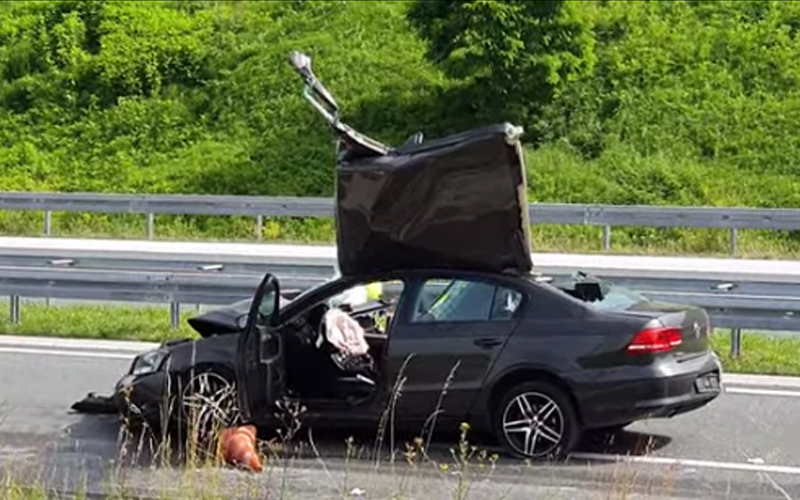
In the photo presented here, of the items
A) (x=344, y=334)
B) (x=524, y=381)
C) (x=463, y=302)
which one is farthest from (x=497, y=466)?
(x=344, y=334)

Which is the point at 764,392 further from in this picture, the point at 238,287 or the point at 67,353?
the point at 67,353

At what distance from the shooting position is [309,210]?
22328 millimetres

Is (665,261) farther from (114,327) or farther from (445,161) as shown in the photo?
(445,161)

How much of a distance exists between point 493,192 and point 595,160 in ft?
51.3

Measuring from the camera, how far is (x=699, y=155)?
2425cm

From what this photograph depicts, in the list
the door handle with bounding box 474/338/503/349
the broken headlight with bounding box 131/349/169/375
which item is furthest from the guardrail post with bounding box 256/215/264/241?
the door handle with bounding box 474/338/503/349

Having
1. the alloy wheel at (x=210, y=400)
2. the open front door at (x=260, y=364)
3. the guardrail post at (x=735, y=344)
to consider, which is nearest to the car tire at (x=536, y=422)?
the open front door at (x=260, y=364)

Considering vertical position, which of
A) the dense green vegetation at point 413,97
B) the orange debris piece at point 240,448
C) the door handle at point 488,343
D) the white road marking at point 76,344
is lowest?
the orange debris piece at point 240,448

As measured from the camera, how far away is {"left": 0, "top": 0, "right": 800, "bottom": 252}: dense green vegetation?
78.4 ft

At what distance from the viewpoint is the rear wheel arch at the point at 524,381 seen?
354 inches

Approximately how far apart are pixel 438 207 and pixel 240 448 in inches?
77.0

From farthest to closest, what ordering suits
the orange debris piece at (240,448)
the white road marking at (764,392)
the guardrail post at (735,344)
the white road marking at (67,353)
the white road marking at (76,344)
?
the white road marking at (76,344)
the white road marking at (67,353)
the guardrail post at (735,344)
the white road marking at (764,392)
the orange debris piece at (240,448)

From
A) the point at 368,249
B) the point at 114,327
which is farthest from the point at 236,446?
the point at 114,327

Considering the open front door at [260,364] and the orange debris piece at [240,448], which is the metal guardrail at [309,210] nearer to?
the open front door at [260,364]
